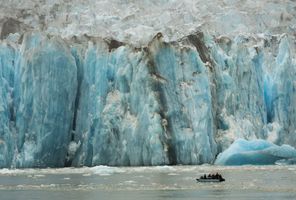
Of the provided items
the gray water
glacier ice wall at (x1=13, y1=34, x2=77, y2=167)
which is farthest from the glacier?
the gray water

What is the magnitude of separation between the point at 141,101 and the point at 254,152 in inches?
253

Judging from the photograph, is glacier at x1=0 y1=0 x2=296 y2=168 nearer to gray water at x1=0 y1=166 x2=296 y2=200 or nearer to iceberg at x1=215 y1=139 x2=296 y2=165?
iceberg at x1=215 y1=139 x2=296 y2=165

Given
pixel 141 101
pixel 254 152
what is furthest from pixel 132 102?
pixel 254 152

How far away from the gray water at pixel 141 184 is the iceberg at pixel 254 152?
2465 millimetres

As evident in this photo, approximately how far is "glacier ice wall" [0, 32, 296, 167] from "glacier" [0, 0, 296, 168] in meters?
0.05

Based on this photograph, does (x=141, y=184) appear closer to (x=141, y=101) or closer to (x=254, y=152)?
(x=254, y=152)

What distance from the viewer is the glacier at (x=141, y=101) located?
43.0m

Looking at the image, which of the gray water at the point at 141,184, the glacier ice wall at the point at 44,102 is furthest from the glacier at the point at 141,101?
the gray water at the point at 141,184

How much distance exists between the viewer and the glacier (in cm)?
4303

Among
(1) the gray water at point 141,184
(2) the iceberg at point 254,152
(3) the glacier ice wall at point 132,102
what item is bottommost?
(1) the gray water at point 141,184

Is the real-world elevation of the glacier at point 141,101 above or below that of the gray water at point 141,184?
above

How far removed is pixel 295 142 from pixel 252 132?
8.26 feet

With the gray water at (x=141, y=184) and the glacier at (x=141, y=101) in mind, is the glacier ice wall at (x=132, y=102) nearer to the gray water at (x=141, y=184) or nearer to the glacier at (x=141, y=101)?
the glacier at (x=141, y=101)

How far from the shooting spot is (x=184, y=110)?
4447 centimetres
